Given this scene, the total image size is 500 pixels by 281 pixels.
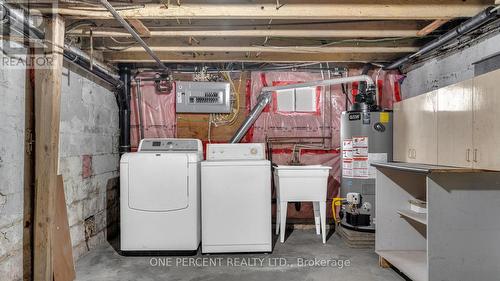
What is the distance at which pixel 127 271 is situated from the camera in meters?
2.96

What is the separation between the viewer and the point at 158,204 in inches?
129

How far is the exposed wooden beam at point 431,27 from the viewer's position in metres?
2.76

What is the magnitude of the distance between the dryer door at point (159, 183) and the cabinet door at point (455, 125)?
85.5 inches

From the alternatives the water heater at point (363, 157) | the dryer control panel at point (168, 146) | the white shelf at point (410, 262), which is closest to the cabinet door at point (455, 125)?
the white shelf at point (410, 262)

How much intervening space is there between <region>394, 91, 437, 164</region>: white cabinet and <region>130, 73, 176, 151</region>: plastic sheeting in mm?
2608

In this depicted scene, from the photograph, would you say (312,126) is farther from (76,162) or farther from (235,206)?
(76,162)

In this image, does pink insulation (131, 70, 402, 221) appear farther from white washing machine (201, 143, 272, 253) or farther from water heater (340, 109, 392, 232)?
white washing machine (201, 143, 272, 253)

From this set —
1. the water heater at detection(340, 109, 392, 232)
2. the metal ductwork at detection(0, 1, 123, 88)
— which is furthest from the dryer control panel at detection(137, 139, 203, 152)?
the water heater at detection(340, 109, 392, 232)

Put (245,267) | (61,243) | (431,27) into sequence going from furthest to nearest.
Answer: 1. (245,267)
2. (431,27)
3. (61,243)

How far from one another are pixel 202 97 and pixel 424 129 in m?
2.52

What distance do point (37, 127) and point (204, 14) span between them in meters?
1.38

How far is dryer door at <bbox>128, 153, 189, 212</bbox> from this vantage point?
3.28m
